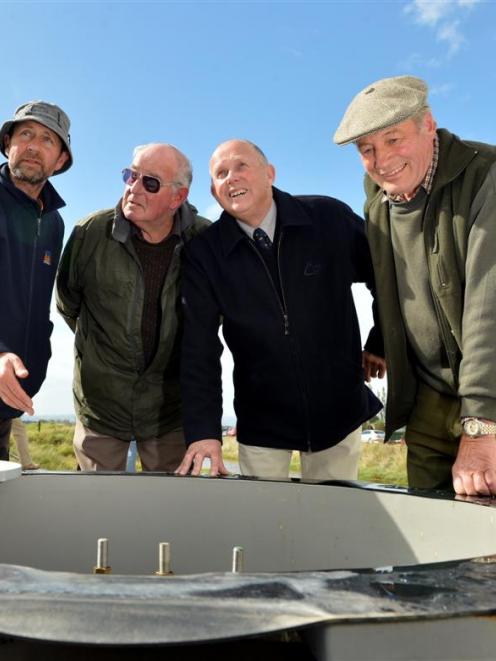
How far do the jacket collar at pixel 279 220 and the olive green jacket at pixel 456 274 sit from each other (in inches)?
16.1

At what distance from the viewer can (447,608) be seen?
2.15 feet

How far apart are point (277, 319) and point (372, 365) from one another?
1.41 feet

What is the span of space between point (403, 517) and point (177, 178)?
206 centimetres

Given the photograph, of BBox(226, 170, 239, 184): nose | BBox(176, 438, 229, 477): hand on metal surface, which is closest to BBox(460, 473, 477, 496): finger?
BBox(176, 438, 229, 477): hand on metal surface

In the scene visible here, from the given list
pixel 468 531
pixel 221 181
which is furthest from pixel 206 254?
pixel 468 531

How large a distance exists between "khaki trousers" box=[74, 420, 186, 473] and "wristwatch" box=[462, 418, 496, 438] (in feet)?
5.35

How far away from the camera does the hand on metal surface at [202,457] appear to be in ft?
5.62

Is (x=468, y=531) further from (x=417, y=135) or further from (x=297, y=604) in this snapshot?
(x=417, y=135)

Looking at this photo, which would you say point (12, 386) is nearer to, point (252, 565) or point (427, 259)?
point (252, 565)

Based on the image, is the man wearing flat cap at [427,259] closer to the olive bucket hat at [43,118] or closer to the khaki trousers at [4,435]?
the olive bucket hat at [43,118]

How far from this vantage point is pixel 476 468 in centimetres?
142

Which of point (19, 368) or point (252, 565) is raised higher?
point (19, 368)

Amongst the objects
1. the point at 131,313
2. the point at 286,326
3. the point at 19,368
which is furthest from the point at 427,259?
the point at 131,313

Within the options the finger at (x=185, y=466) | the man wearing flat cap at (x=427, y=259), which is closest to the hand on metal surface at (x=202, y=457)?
the finger at (x=185, y=466)
